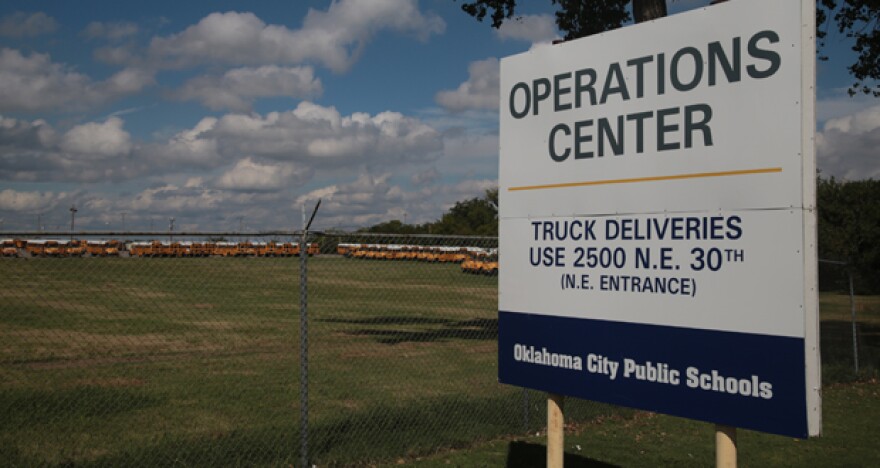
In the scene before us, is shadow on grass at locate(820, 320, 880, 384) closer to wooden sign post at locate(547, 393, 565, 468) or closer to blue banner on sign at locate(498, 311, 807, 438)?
wooden sign post at locate(547, 393, 565, 468)

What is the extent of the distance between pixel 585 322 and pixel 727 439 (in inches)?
38.5

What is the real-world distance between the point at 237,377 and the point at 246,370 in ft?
2.18

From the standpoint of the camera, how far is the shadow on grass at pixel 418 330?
16.4 meters

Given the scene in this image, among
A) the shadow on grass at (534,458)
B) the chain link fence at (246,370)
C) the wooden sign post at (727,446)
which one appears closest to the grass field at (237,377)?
the chain link fence at (246,370)

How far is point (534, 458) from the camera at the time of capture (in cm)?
A: 704

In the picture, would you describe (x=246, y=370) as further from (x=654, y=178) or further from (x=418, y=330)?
(x=654, y=178)

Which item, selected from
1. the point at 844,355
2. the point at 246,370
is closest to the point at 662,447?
the point at 246,370

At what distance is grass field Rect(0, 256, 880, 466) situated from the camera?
21.9 feet

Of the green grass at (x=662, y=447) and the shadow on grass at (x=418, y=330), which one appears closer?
the green grass at (x=662, y=447)

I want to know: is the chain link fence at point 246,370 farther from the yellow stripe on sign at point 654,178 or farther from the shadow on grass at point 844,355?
the yellow stripe on sign at point 654,178

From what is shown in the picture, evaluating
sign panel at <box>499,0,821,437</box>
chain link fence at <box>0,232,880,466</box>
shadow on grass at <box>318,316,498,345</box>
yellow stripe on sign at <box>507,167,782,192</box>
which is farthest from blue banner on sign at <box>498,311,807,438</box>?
shadow on grass at <box>318,316,498,345</box>

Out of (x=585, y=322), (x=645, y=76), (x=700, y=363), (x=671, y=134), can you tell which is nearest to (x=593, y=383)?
(x=585, y=322)

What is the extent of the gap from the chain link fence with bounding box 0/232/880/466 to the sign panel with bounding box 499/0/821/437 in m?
2.29

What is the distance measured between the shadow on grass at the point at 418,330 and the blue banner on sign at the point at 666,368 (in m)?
10.7
